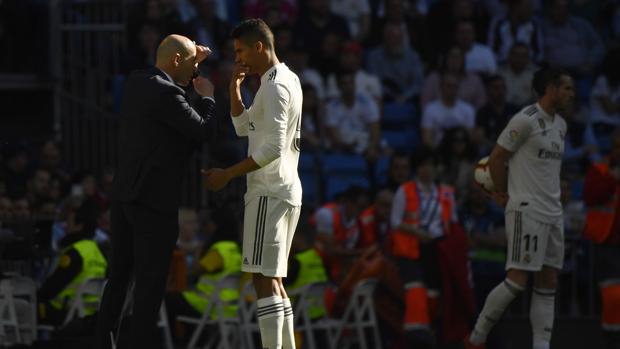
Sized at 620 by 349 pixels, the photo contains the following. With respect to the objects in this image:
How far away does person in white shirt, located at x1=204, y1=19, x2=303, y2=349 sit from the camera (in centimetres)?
962

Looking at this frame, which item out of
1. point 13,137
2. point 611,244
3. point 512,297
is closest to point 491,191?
point 512,297

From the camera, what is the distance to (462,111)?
1705cm

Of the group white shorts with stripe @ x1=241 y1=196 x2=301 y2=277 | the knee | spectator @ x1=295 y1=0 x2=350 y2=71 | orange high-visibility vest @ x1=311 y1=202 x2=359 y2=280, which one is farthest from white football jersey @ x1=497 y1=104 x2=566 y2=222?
spectator @ x1=295 y1=0 x2=350 y2=71

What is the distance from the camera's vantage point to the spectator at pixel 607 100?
58.0ft

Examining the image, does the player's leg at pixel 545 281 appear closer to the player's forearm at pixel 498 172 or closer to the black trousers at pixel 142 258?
the player's forearm at pixel 498 172

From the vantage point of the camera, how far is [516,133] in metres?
11.3

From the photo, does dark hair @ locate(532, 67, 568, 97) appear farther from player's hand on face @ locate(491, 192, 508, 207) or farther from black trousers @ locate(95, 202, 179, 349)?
Answer: black trousers @ locate(95, 202, 179, 349)

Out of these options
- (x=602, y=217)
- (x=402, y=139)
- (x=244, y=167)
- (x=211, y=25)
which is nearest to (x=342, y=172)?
(x=402, y=139)

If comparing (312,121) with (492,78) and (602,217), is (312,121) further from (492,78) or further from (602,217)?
(602,217)

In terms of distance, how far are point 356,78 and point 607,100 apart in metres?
3.02

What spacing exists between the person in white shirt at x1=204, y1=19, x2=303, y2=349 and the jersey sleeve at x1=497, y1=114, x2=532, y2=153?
2.15m

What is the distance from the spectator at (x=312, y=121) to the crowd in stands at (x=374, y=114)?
0.06 ft

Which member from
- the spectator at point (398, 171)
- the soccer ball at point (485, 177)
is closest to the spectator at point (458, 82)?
the spectator at point (398, 171)

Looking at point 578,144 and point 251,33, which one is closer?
point 251,33
